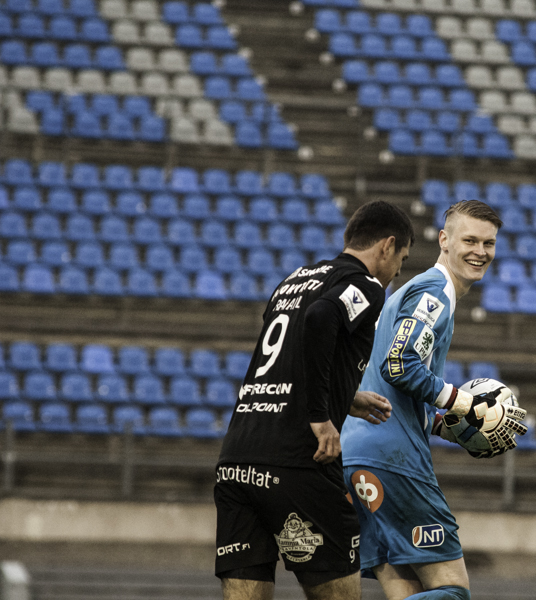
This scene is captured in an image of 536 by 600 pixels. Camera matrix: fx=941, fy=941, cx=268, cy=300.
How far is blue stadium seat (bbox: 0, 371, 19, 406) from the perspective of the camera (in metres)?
11.0

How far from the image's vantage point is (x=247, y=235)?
1329 centimetres

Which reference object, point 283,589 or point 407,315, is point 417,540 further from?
point 283,589

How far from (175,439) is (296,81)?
25.8 feet

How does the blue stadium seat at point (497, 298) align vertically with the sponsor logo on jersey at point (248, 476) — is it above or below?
above

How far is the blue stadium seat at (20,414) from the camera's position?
10.7m

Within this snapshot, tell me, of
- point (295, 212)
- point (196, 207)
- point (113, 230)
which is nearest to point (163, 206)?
point (196, 207)

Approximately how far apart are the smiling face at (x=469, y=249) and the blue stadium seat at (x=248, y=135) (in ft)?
35.4

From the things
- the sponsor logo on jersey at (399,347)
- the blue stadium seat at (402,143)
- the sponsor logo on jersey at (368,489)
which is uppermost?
the blue stadium seat at (402,143)

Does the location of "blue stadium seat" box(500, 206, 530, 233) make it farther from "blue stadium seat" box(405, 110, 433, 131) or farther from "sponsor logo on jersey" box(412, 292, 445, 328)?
"sponsor logo on jersey" box(412, 292, 445, 328)

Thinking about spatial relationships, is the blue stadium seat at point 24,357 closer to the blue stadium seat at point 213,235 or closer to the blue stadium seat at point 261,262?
the blue stadium seat at point 213,235

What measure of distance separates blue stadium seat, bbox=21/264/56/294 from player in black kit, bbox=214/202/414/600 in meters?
9.17

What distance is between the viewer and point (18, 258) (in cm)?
1266

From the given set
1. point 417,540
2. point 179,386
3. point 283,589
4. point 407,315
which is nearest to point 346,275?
point 407,315

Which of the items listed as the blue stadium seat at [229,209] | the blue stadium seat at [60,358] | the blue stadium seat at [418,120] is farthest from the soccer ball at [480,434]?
the blue stadium seat at [418,120]
